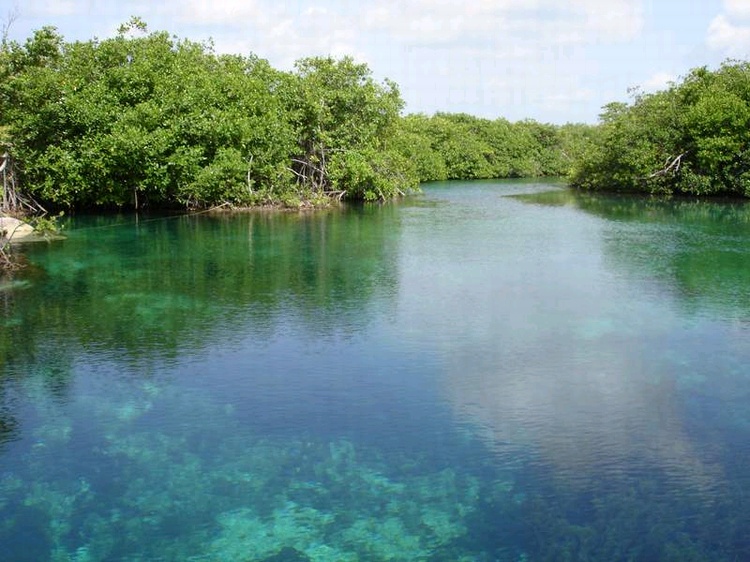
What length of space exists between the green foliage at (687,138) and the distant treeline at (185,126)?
12.1 m

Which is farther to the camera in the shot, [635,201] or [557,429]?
[635,201]

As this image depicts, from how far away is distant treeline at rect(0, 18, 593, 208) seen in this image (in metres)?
26.2

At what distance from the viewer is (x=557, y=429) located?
8.97 meters

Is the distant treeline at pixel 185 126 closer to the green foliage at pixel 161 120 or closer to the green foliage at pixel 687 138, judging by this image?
the green foliage at pixel 161 120

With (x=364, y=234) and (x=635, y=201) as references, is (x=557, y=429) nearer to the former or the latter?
(x=364, y=234)

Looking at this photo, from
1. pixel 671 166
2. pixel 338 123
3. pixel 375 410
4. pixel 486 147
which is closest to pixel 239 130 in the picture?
pixel 338 123

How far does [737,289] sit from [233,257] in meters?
12.0

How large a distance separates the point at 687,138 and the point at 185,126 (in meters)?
24.8

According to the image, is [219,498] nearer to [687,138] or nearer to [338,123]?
[338,123]

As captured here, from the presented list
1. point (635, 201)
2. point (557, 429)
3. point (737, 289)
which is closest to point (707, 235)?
point (737, 289)

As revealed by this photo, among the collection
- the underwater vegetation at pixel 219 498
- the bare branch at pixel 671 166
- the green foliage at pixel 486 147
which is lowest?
the underwater vegetation at pixel 219 498

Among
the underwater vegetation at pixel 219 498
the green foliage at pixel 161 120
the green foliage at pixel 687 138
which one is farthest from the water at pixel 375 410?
the green foliage at pixel 687 138

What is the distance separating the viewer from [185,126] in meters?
27.1

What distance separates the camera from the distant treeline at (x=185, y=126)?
2623 centimetres
